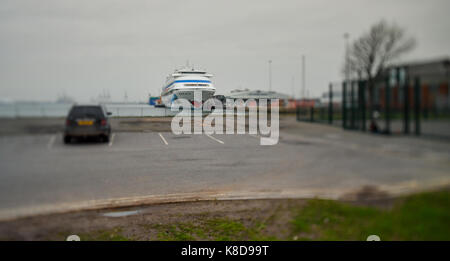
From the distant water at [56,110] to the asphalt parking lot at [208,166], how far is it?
150 mm

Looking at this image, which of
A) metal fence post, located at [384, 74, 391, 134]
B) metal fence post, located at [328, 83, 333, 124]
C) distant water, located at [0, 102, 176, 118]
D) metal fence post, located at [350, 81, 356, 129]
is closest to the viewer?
metal fence post, located at [384, 74, 391, 134]

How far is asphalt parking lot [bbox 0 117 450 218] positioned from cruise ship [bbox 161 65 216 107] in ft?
1.04

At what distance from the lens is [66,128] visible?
2750 millimetres

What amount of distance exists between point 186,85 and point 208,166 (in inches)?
25.9

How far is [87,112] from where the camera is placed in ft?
9.25

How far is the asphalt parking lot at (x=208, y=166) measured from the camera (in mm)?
2600

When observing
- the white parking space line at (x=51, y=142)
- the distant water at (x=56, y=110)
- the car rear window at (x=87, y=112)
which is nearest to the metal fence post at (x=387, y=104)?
the distant water at (x=56, y=110)

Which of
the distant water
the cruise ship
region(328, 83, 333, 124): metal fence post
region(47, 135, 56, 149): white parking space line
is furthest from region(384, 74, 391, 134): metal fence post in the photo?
region(47, 135, 56, 149): white parking space line

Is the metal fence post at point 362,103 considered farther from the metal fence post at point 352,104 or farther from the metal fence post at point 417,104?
the metal fence post at point 417,104

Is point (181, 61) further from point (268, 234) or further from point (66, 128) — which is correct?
point (268, 234)

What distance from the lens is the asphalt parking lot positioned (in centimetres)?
260

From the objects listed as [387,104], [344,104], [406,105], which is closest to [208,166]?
[344,104]

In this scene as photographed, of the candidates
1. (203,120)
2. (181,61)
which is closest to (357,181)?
(203,120)

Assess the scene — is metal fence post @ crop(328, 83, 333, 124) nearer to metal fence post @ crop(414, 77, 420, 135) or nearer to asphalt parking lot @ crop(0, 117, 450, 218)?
asphalt parking lot @ crop(0, 117, 450, 218)
